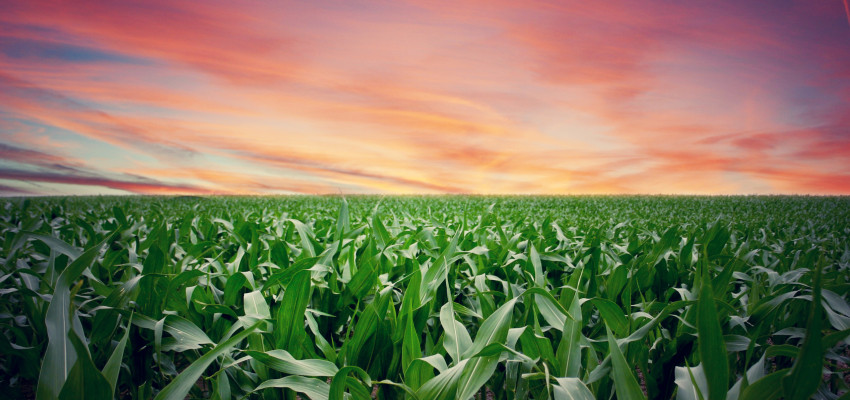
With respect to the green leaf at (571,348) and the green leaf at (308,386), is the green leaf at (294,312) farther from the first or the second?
the green leaf at (571,348)

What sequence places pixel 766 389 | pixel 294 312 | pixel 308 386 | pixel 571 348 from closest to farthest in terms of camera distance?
pixel 766 389
pixel 308 386
pixel 571 348
pixel 294 312

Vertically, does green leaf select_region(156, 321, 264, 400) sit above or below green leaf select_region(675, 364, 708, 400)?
above

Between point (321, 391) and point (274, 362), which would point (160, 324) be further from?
point (321, 391)

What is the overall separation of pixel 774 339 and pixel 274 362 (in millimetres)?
2161

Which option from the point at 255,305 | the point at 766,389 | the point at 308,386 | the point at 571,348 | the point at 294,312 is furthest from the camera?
the point at 255,305

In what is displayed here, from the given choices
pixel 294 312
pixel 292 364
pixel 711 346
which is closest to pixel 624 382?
pixel 711 346

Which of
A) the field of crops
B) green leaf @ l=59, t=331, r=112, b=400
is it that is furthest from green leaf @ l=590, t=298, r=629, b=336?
green leaf @ l=59, t=331, r=112, b=400

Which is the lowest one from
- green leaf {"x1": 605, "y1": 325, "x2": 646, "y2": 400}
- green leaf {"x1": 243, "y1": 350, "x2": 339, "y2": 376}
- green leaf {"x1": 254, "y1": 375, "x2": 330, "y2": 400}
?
green leaf {"x1": 254, "y1": 375, "x2": 330, "y2": 400}

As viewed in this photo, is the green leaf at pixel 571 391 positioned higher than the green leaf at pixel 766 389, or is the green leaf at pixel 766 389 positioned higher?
the green leaf at pixel 766 389

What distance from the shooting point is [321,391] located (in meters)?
1.12

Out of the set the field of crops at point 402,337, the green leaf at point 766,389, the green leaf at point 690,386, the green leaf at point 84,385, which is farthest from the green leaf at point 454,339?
the green leaf at point 84,385

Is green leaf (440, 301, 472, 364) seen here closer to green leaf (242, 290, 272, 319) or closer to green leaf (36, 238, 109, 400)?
green leaf (242, 290, 272, 319)

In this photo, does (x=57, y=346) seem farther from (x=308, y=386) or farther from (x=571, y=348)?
(x=571, y=348)

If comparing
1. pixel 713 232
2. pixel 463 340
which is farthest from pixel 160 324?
pixel 713 232
